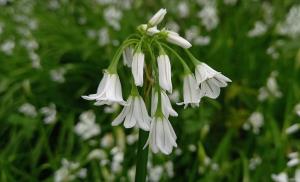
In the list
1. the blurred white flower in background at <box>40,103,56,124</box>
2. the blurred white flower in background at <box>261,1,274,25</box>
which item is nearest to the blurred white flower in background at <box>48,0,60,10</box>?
the blurred white flower in background at <box>261,1,274,25</box>

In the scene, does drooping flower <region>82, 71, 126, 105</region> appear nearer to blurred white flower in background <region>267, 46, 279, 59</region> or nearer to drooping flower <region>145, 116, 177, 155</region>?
drooping flower <region>145, 116, 177, 155</region>

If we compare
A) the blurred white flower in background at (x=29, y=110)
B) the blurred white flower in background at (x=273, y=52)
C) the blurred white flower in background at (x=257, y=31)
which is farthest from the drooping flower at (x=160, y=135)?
the blurred white flower in background at (x=257, y=31)

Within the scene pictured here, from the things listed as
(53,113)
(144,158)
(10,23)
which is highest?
(10,23)

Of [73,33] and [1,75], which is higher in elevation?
[73,33]

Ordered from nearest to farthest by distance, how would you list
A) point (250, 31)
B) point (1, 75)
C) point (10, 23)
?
1. point (1, 75)
2. point (250, 31)
3. point (10, 23)

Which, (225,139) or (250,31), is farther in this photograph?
(250,31)

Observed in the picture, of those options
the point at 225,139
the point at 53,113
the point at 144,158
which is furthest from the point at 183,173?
the point at 144,158

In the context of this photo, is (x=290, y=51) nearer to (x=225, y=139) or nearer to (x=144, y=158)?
(x=225, y=139)
